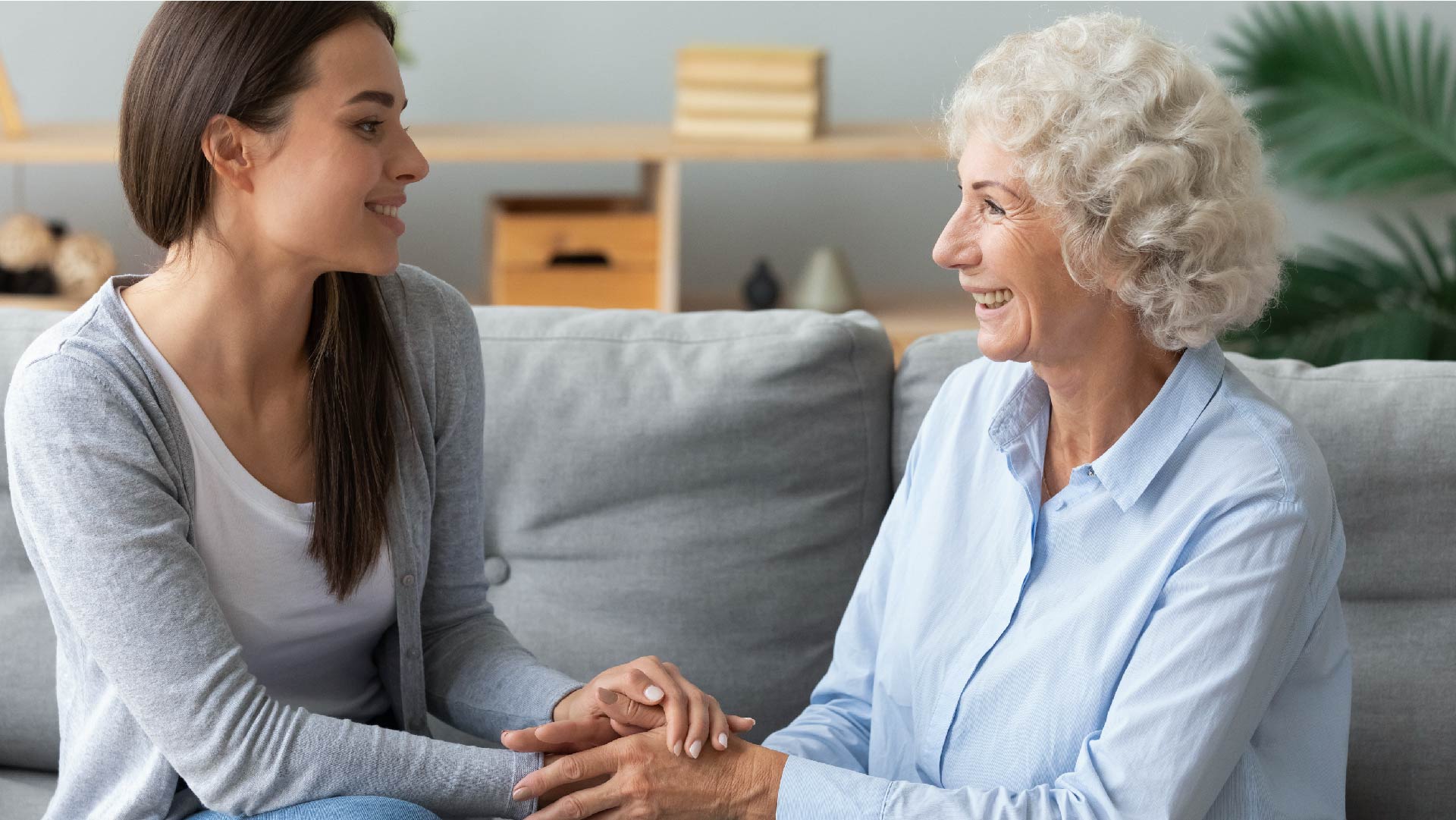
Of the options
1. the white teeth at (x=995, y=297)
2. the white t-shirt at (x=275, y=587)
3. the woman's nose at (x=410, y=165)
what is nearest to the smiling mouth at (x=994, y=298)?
the white teeth at (x=995, y=297)

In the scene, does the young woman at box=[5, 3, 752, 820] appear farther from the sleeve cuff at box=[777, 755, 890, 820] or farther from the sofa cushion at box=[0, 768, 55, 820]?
the sofa cushion at box=[0, 768, 55, 820]

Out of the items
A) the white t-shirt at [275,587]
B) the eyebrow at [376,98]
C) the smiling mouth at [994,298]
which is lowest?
the white t-shirt at [275,587]

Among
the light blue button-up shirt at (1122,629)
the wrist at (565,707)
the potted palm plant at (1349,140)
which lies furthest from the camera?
the potted palm plant at (1349,140)

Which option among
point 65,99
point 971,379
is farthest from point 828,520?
point 65,99

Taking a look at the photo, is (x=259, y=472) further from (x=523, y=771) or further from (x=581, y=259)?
(x=581, y=259)

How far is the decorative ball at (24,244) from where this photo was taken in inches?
116

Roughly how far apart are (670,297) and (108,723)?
6.33 ft

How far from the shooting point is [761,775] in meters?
1.36

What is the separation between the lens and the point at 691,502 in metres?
1.75

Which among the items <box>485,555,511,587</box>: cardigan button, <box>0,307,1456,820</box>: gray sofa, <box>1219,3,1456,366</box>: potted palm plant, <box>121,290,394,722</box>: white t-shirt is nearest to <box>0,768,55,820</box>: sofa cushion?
<box>0,307,1456,820</box>: gray sofa

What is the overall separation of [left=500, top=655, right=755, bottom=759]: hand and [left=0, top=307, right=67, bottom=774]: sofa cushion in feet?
2.31

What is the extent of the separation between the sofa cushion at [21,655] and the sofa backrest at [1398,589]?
60.0 inches

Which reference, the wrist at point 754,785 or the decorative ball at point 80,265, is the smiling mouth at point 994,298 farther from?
the decorative ball at point 80,265

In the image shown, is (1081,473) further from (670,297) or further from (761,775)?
(670,297)
